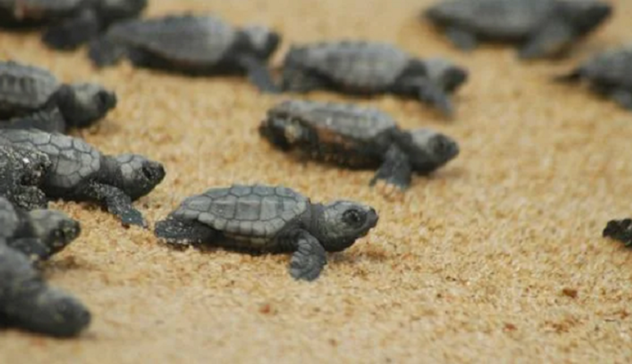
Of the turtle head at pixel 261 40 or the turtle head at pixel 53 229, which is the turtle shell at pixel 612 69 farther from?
the turtle head at pixel 53 229

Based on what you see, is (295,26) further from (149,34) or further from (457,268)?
(457,268)

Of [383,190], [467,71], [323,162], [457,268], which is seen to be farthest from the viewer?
[467,71]

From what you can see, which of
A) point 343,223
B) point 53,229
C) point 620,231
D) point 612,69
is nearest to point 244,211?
point 343,223

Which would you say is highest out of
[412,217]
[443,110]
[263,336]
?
[443,110]

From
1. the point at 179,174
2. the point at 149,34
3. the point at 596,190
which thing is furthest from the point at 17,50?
the point at 596,190

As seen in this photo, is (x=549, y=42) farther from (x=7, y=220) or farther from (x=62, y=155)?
(x=7, y=220)

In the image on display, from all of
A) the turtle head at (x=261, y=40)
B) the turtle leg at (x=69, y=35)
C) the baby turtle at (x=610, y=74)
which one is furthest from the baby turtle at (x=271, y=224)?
the baby turtle at (x=610, y=74)
